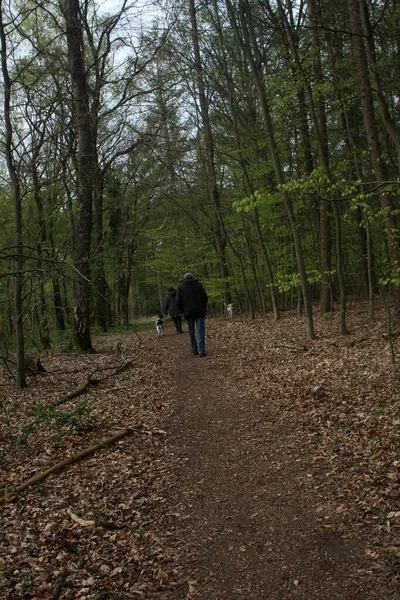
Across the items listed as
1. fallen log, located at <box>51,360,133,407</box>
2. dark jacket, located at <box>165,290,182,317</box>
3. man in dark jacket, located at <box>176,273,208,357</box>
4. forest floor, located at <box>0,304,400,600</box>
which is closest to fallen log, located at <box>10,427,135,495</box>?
forest floor, located at <box>0,304,400,600</box>

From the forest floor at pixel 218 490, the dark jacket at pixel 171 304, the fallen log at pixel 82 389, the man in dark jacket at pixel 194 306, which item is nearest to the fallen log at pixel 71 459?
the forest floor at pixel 218 490

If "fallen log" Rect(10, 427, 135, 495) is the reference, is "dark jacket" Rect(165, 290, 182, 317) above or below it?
above

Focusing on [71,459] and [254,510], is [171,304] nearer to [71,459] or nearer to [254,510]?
[71,459]

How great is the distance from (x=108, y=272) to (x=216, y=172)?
904 cm

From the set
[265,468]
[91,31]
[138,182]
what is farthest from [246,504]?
[138,182]

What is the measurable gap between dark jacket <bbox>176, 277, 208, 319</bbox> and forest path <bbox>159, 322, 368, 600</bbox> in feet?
14.7

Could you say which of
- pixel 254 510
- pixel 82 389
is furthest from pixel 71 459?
pixel 82 389

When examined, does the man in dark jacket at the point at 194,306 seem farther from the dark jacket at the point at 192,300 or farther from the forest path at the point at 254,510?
the forest path at the point at 254,510

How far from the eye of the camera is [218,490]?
465 centimetres

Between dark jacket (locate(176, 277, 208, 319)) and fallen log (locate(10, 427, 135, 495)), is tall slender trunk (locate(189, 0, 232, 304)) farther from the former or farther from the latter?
fallen log (locate(10, 427, 135, 495))

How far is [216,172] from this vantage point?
21562 mm

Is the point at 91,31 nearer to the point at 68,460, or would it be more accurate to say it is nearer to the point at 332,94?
the point at 332,94

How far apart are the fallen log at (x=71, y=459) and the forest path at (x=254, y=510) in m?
0.73

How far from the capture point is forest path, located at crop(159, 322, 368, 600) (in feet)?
10.3
